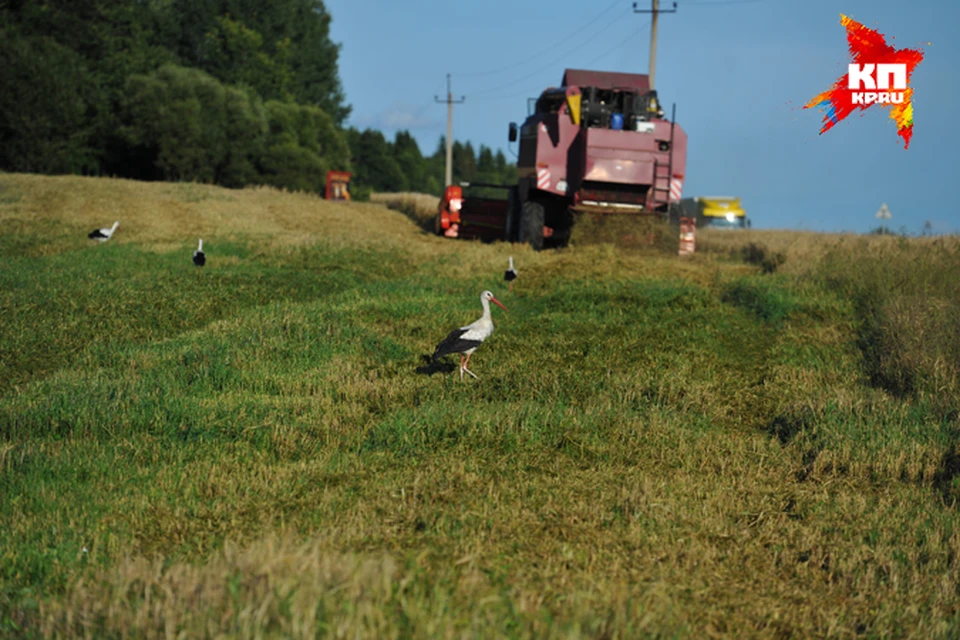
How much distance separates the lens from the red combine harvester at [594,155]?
880 inches

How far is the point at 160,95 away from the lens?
54812mm

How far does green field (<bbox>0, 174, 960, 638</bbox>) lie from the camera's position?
14.7ft

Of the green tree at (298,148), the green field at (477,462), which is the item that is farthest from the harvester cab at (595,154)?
the green tree at (298,148)

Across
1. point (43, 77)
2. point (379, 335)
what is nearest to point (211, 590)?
point (379, 335)

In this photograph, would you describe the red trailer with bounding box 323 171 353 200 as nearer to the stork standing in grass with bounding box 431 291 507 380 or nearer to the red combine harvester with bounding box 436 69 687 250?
the red combine harvester with bounding box 436 69 687 250

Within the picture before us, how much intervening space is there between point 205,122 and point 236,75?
17744 millimetres

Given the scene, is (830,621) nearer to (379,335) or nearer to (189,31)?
(379,335)

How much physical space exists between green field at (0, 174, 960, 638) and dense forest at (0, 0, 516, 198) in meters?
37.2

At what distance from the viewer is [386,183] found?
11794 centimetres

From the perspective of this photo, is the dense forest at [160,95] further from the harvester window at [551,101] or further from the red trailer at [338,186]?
the harvester window at [551,101]

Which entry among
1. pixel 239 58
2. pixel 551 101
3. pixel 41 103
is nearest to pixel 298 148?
pixel 239 58

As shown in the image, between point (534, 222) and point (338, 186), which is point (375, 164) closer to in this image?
point (338, 186)

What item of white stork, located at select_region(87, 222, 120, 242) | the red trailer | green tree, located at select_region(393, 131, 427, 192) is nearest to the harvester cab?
white stork, located at select_region(87, 222, 120, 242)

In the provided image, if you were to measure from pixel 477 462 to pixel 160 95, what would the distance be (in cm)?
5262
